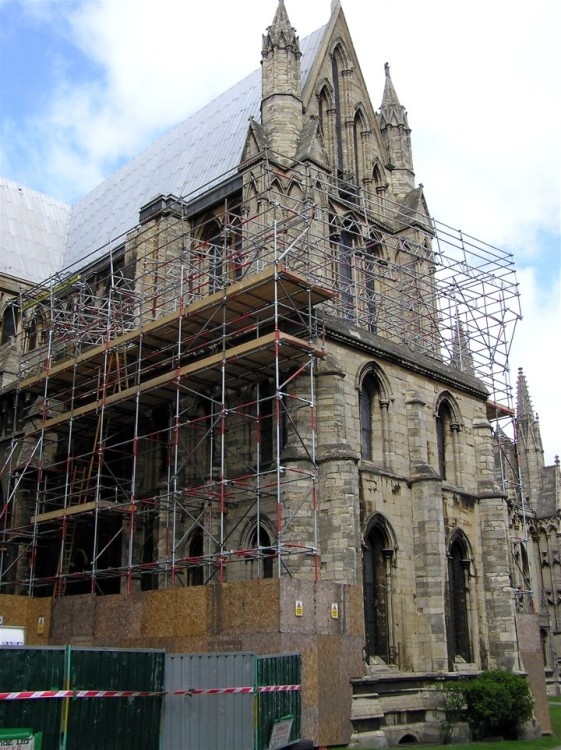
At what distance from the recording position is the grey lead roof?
3597 cm

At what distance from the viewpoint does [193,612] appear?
802 inches

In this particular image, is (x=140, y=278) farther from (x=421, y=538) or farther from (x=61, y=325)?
(x=421, y=538)

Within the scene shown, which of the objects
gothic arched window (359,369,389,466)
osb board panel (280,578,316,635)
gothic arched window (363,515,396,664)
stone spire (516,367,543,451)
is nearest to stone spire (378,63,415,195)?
gothic arched window (359,369,389,466)

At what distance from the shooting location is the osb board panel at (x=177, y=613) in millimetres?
20234

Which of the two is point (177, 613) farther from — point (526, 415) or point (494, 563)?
point (526, 415)

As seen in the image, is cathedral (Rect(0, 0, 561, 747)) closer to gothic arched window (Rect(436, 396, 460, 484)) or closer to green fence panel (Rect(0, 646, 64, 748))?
gothic arched window (Rect(436, 396, 460, 484))

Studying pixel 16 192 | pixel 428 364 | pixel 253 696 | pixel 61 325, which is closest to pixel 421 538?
pixel 428 364

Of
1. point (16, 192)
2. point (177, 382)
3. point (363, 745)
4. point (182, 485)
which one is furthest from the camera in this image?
point (16, 192)

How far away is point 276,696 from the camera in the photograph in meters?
14.6


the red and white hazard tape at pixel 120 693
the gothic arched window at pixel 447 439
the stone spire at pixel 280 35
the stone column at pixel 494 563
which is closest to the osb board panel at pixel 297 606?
the red and white hazard tape at pixel 120 693

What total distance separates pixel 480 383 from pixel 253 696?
1875 cm

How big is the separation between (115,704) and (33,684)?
161 cm

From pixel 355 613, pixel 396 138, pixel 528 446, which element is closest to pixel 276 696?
pixel 355 613

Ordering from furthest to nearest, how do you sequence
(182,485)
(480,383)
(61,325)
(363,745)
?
(61,325)
(480,383)
(182,485)
(363,745)
